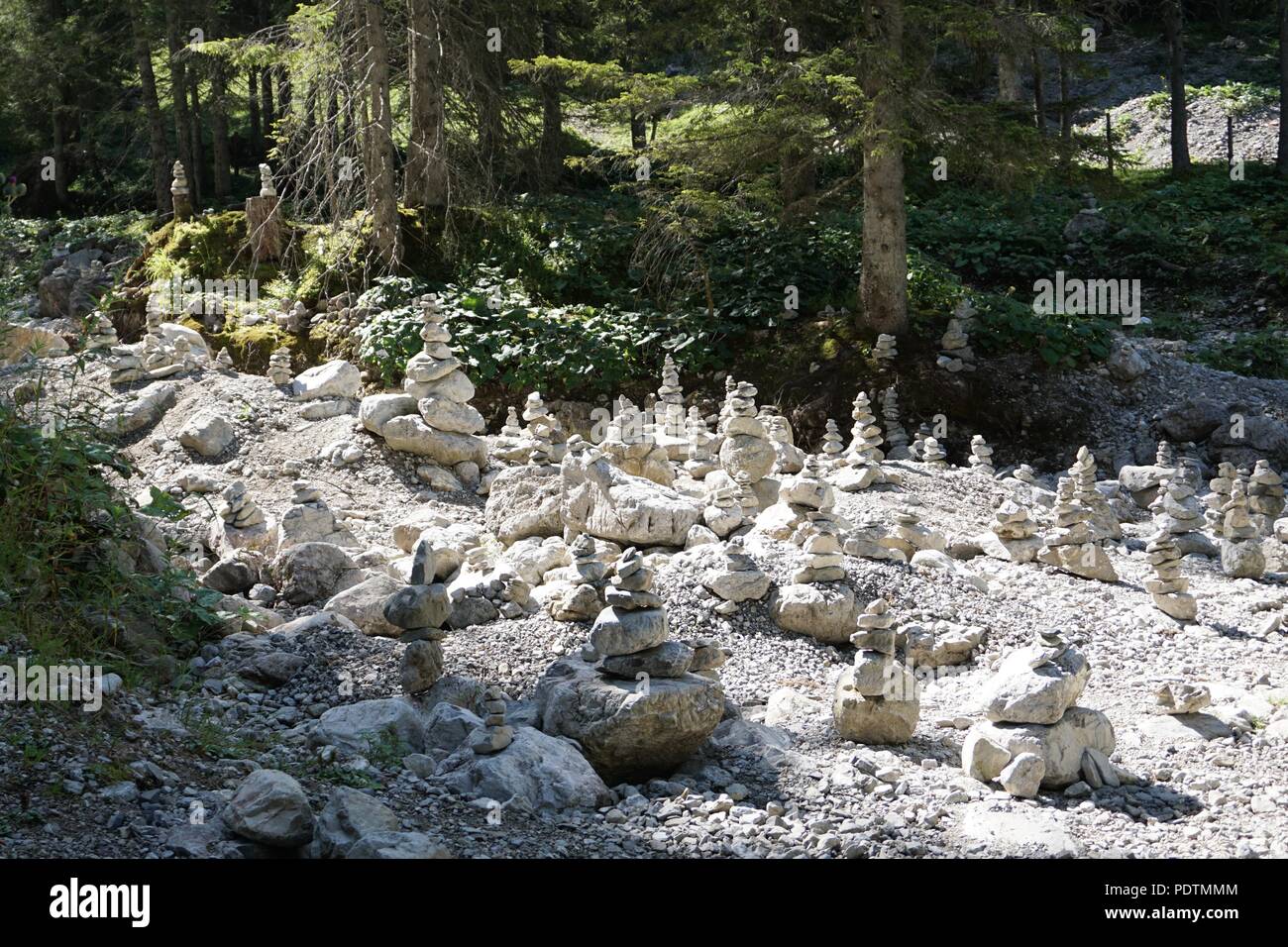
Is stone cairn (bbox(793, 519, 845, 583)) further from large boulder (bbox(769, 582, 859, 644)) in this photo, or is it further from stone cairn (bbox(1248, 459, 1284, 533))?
stone cairn (bbox(1248, 459, 1284, 533))

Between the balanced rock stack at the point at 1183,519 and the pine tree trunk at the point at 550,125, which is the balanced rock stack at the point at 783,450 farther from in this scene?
the pine tree trunk at the point at 550,125

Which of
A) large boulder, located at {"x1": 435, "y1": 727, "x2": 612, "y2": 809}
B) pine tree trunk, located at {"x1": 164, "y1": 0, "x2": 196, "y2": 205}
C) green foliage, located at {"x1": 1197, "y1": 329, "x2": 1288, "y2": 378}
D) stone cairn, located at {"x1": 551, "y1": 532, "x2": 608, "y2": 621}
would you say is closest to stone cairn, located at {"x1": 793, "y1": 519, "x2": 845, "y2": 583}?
stone cairn, located at {"x1": 551, "y1": 532, "x2": 608, "y2": 621}

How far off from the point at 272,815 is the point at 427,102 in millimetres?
12477

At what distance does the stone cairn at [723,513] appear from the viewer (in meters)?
9.86

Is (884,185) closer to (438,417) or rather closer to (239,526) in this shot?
(438,417)

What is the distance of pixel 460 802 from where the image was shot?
227 inches

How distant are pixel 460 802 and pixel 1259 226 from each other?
18246 mm

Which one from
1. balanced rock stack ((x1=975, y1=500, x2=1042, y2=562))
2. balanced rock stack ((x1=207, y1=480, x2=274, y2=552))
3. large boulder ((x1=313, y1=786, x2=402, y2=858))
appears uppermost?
balanced rock stack ((x1=207, y1=480, x2=274, y2=552))

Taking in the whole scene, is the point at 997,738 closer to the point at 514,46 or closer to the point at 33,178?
the point at 514,46

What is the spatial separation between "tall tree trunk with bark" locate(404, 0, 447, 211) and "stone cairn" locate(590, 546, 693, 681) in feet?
32.4

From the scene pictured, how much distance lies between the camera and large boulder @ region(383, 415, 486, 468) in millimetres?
11852

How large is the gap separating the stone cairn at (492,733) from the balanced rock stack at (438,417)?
18.5 ft

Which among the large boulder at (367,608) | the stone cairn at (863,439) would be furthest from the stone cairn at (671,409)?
the large boulder at (367,608)

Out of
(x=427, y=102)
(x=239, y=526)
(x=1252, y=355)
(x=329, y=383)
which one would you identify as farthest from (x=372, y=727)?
(x=1252, y=355)
